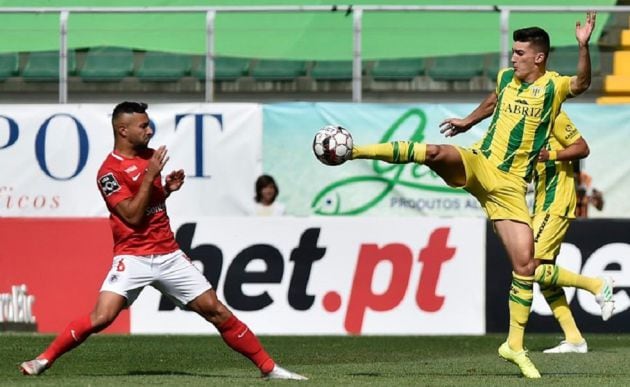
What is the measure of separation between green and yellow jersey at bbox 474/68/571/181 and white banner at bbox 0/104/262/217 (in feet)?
21.7

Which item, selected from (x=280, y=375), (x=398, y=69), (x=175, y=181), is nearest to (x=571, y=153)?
(x=280, y=375)

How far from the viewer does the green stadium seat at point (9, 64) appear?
16844 millimetres

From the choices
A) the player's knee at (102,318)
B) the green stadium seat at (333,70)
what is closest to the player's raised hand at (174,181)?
the player's knee at (102,318)

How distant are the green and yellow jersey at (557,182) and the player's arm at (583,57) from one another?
2492mm

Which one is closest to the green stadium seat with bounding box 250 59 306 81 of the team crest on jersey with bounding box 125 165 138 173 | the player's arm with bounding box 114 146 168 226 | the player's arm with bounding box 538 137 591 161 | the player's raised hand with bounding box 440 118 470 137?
the player's arm with bounding box 538 137 591 161

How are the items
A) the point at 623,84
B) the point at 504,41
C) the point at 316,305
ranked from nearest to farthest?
1. the point at 316,305
2. the point at 504,41
3. the point at 623,84

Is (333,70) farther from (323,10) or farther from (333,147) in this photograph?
(333,147)

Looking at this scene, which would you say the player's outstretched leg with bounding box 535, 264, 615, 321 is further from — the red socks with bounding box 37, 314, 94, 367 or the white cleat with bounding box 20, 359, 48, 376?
the white cleat with bounding box 20, 359, 48, 376

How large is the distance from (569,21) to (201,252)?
16.4ft

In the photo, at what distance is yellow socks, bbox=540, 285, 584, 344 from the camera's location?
492 inches

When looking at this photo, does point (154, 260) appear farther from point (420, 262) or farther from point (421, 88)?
point (421, 88)

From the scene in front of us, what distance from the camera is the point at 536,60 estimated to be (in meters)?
10.1

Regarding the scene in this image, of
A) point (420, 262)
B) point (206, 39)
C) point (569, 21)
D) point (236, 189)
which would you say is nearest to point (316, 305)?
point (420, 262)

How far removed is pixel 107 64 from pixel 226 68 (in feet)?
4.79
